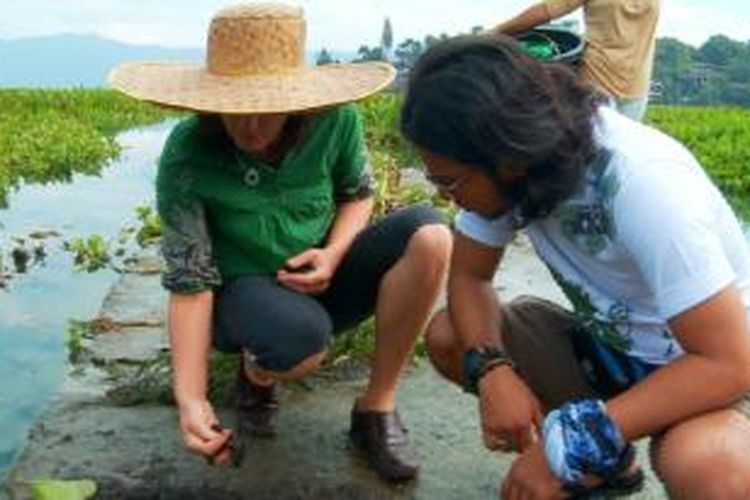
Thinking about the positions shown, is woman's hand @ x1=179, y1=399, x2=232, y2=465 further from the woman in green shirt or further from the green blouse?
the green blouse

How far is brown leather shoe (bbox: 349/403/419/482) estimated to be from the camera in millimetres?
3072

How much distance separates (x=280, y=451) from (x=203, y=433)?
0.61 metres

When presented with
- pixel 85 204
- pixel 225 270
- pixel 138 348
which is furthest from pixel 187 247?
pixel 85 204

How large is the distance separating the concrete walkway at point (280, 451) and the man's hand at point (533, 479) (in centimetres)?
64

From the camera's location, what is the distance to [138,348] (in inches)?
161

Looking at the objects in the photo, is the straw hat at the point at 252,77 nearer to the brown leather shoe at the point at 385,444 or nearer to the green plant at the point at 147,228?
the brown leather shoe at the point at 385,444

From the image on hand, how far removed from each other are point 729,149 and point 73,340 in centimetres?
731

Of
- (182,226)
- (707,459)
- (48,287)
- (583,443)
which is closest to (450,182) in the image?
(583,443)

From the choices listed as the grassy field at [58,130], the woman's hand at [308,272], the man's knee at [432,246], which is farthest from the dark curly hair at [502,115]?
the grassy field at [58,130]

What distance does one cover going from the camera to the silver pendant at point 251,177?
9.91ft

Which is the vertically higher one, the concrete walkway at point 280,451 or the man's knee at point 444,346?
the man's knee at point 444,346

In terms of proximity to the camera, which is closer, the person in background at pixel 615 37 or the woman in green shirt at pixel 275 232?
the woman in green shirt at pixel 275 232

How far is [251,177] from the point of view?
9.93ft

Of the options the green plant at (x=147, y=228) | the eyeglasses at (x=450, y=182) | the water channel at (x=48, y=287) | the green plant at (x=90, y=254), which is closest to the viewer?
the eyeglasses at (x=450, y=182)
